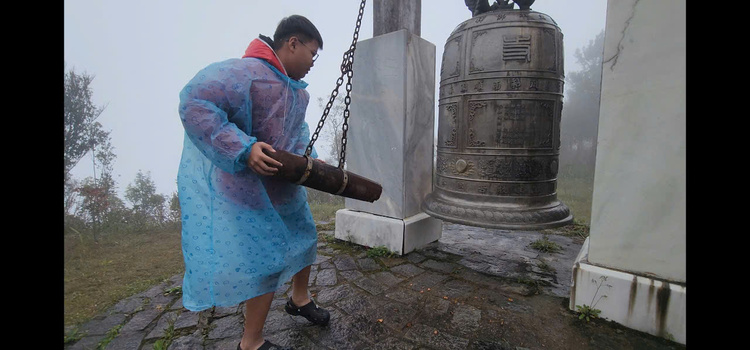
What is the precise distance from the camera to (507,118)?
8.43ft

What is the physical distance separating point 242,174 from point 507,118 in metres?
2.04

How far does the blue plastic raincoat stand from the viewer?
4.83 ft

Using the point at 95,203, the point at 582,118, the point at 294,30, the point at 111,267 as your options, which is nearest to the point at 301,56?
the point at 294,30

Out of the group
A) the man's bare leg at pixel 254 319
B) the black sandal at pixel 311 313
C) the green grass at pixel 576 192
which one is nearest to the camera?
the man's bare leg at pixel 254 319

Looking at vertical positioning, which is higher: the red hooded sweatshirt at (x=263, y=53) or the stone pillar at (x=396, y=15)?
the stone pillar at (x=396, y=15)

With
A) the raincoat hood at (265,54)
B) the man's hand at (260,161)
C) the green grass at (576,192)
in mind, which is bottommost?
the green grass at (576,192)

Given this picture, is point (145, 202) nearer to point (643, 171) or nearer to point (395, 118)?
point (395, 118)

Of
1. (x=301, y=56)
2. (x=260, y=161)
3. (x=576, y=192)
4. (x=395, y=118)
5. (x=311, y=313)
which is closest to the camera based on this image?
(x=260, y=161)

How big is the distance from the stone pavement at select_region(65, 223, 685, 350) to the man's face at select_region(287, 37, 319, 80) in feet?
5.44

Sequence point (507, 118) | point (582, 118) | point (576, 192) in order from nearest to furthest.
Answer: point (507, 118), point (576, 192), point (582, 118)

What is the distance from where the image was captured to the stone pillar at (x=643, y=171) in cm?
188

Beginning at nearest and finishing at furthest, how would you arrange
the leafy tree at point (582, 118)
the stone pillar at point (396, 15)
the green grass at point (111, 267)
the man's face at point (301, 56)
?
the man's face at point (301, 56), the green grass at point (111, 267), the stone pillar at point (396, 15), the leafy tree at point (582, 118)

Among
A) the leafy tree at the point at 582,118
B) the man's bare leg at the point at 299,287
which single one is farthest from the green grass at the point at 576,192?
the man's bare leg at the point at 299,287

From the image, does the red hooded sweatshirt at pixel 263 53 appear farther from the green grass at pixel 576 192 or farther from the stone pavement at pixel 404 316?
the green grass at pixel 576 192
